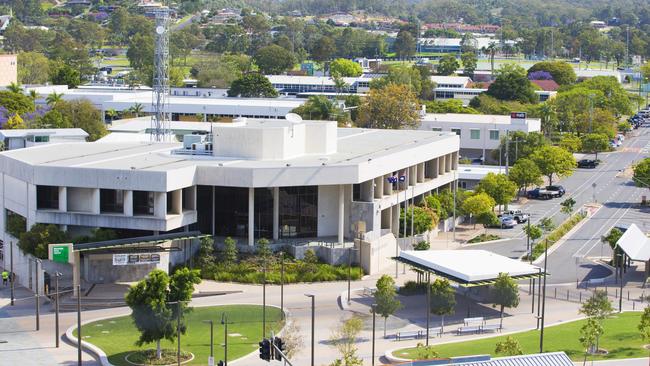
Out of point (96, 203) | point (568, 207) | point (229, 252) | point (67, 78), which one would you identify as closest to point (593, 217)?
point (568, 207)

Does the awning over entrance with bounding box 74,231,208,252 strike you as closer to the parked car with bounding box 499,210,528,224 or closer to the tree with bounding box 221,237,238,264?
the tree with bounding box 221,237,238,264

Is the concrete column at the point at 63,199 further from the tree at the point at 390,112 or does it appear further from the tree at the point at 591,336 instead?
the tree at the point at 390,112

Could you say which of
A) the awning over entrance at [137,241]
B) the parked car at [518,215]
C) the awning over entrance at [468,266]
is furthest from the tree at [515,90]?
the awning over entrance at [137,241]

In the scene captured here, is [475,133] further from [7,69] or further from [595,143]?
[7,69]

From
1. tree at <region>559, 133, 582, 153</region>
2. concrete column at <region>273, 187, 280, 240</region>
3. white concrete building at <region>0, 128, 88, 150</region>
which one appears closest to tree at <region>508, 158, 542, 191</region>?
tree at <region>559, 133, 582, 153</region>

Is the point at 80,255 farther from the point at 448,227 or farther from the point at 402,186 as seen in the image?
the point at 448,227

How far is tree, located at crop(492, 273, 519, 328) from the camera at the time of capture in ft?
174

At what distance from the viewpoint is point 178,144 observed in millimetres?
74000

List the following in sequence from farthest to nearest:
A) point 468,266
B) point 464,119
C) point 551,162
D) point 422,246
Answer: point 464,119
point 551,162
point 422,246
point 468,266

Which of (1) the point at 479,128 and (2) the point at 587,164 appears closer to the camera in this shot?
(2) the point at 587,164

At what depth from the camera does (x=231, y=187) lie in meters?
63.1

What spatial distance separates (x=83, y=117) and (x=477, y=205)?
131ft

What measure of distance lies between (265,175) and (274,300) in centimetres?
788

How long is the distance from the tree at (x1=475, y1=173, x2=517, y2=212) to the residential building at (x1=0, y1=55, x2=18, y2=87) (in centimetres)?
7181
